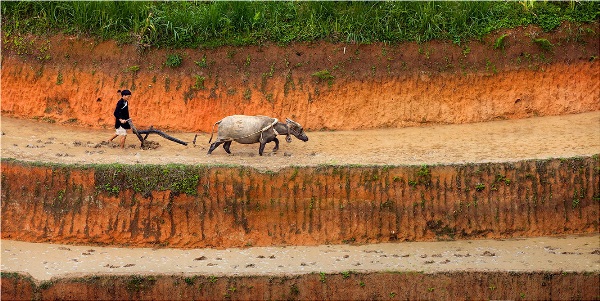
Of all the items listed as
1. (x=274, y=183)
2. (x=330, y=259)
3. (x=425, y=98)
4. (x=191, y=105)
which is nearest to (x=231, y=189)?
(x=274, y=183)

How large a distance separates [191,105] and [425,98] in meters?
4.80

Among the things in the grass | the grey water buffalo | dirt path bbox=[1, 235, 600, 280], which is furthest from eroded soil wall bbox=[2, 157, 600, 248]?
the grass

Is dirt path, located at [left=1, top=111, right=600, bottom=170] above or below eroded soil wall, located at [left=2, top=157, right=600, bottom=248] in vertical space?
above

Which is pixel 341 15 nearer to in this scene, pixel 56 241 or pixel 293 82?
pixel 293 82

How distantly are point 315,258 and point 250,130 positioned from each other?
115 inches

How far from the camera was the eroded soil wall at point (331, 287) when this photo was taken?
17.2 meters

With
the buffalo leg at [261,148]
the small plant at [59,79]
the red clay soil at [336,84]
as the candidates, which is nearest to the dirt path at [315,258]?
the buffalo leg at [261,148]

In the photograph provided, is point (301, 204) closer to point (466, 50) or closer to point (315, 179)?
point (315, 179)

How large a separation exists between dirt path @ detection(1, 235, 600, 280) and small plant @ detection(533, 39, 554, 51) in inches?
202

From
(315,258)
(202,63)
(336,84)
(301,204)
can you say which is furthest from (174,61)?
(315,258)

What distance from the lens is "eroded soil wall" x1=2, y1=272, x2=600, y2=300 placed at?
17.2 meters

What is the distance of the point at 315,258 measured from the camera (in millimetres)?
18078

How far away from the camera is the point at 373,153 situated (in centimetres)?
2008

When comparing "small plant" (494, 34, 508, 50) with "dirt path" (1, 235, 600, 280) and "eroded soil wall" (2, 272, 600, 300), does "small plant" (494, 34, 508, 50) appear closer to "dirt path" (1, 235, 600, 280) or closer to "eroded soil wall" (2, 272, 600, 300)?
"dirt path" (1, 235, 600, 280)
